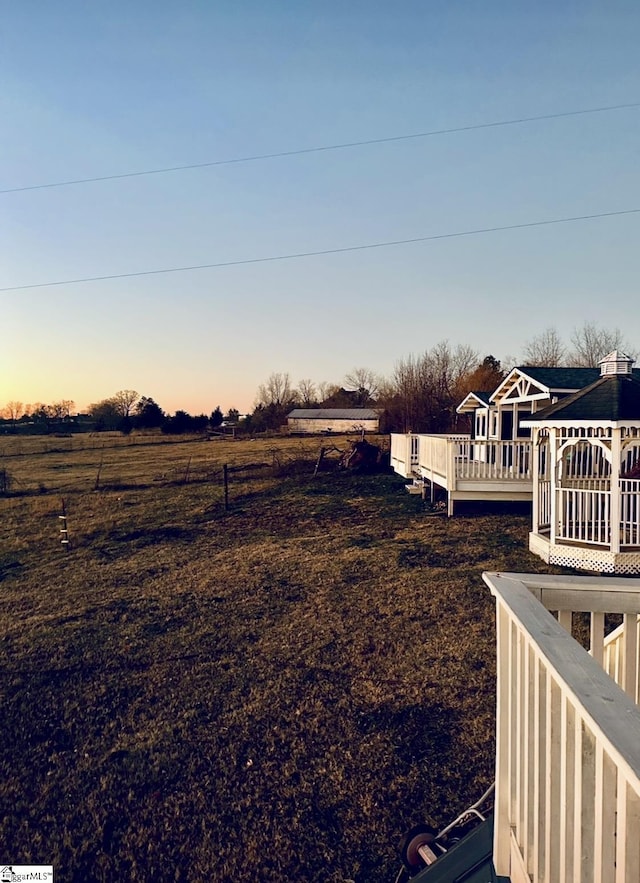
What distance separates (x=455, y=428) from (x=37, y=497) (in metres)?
22.6

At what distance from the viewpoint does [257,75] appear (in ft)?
36.1

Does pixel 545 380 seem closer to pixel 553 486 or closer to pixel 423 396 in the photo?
pixel 553 486

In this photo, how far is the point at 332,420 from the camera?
49688 millimetres

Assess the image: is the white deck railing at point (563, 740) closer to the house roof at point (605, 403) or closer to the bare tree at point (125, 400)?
the house roof at point (605, 403)

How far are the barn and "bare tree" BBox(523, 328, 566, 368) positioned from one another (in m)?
14.4

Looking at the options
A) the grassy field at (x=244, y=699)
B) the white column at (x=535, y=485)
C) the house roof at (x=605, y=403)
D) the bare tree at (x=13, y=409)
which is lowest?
the grassy field at (x=244, y=699)

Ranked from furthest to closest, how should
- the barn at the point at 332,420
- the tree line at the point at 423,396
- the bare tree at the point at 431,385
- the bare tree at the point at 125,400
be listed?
the bare tree at the point at 125,400 → the barn at the point at 332,420 → the tree line at the point at 423,396 → the bare tree at the point at 431,385

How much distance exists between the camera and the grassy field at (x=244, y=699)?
286 cm

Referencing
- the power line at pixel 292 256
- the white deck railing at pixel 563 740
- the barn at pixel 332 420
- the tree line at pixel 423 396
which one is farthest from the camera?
the barn at pixel 332 420

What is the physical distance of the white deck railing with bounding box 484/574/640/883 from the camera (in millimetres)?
883

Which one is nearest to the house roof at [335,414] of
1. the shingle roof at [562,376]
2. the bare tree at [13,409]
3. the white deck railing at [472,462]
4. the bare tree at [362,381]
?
the bare tree at [362,381]

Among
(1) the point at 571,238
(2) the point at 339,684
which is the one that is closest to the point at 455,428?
(1) the point at 571,238

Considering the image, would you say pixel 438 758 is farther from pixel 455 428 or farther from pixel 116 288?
pixel 455 428

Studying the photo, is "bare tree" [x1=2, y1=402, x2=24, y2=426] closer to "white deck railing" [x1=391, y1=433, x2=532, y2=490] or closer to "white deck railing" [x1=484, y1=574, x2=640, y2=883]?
"white deck railing" [x1=391, y1=433, x2=532, y2=490]
